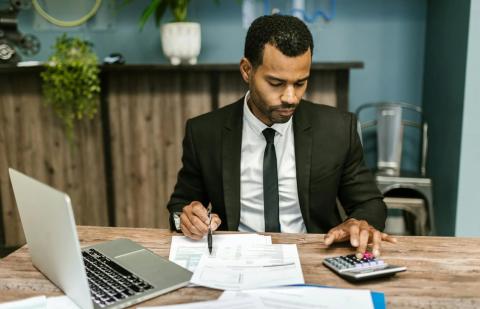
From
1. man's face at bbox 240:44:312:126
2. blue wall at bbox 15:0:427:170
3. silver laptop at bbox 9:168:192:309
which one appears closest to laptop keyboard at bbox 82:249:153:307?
silver laptop at bbox 9:168:192:309

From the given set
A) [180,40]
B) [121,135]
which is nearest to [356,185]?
[180,40]

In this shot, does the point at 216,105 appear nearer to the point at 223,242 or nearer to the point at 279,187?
the point at 279,187

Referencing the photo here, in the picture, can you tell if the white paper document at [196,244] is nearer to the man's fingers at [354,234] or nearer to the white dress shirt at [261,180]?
the man's fingers at [354,234]

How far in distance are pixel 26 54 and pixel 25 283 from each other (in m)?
2.35

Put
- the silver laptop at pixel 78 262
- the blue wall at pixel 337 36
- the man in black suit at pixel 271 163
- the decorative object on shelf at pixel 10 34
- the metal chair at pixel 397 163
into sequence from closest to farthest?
the silver laptop at pixel 78 262, the man in black suit at pixel 271 163, the metal chair at pixel 397 163, the decorative object on shelf at pixel 10 34, the blue wall at pixel 337 36

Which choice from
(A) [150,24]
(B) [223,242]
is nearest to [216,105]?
(A) [150,24]

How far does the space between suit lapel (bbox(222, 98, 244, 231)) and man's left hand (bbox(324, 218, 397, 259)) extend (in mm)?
428

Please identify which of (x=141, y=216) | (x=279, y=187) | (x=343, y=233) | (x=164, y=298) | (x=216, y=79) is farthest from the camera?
(x=141, y=216)

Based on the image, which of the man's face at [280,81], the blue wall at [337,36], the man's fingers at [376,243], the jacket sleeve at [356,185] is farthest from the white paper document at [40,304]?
the blue wall at [337,36]

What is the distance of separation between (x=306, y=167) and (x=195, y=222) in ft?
1.62

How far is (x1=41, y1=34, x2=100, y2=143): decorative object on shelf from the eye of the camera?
8.88 ft

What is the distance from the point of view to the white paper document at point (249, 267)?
3.35ft

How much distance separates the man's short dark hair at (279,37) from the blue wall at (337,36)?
1684mm

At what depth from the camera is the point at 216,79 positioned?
2.79 m
